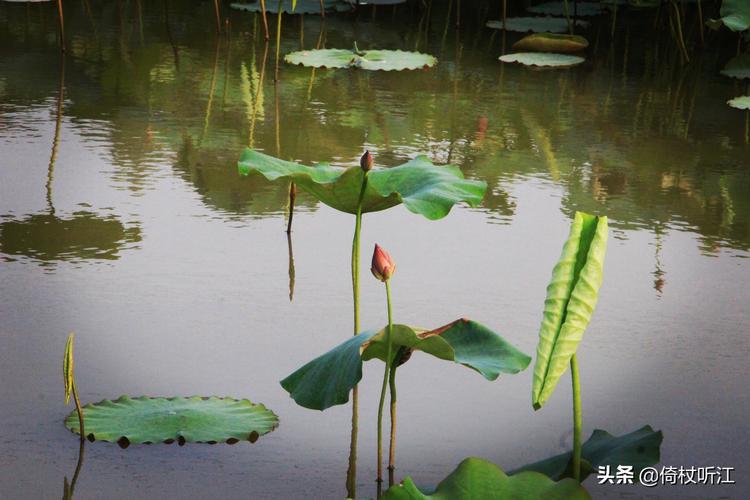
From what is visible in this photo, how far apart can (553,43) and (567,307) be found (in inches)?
130

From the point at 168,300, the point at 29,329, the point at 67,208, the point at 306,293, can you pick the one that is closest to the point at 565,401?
the point at 306,293

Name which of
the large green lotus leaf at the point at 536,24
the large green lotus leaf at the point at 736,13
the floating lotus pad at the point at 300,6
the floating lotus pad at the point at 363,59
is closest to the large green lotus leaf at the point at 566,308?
the floating lotus pad at the point at 363,59

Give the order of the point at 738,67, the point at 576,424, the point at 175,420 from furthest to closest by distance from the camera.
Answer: the point at 738,67 < the point at 175,420 < the point at 576,424

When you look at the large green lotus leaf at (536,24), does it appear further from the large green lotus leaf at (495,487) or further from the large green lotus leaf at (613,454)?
the large green lotus leaf at (495,487)

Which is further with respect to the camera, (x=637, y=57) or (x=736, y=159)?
(x=637, y=57)

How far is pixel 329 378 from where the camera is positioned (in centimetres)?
135

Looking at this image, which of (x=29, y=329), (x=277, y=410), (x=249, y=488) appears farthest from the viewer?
(x=29, y=329)

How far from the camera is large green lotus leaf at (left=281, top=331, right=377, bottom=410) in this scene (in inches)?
52.0

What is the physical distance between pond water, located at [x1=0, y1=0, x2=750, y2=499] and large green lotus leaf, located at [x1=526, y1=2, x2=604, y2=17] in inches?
48.1

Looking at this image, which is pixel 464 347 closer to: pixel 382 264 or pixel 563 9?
pixel 382 264

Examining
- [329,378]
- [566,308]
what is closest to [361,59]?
[329,378]

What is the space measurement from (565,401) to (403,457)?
30 centimetres

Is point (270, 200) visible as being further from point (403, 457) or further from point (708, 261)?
point (403, 457)

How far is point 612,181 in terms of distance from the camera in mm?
2830
